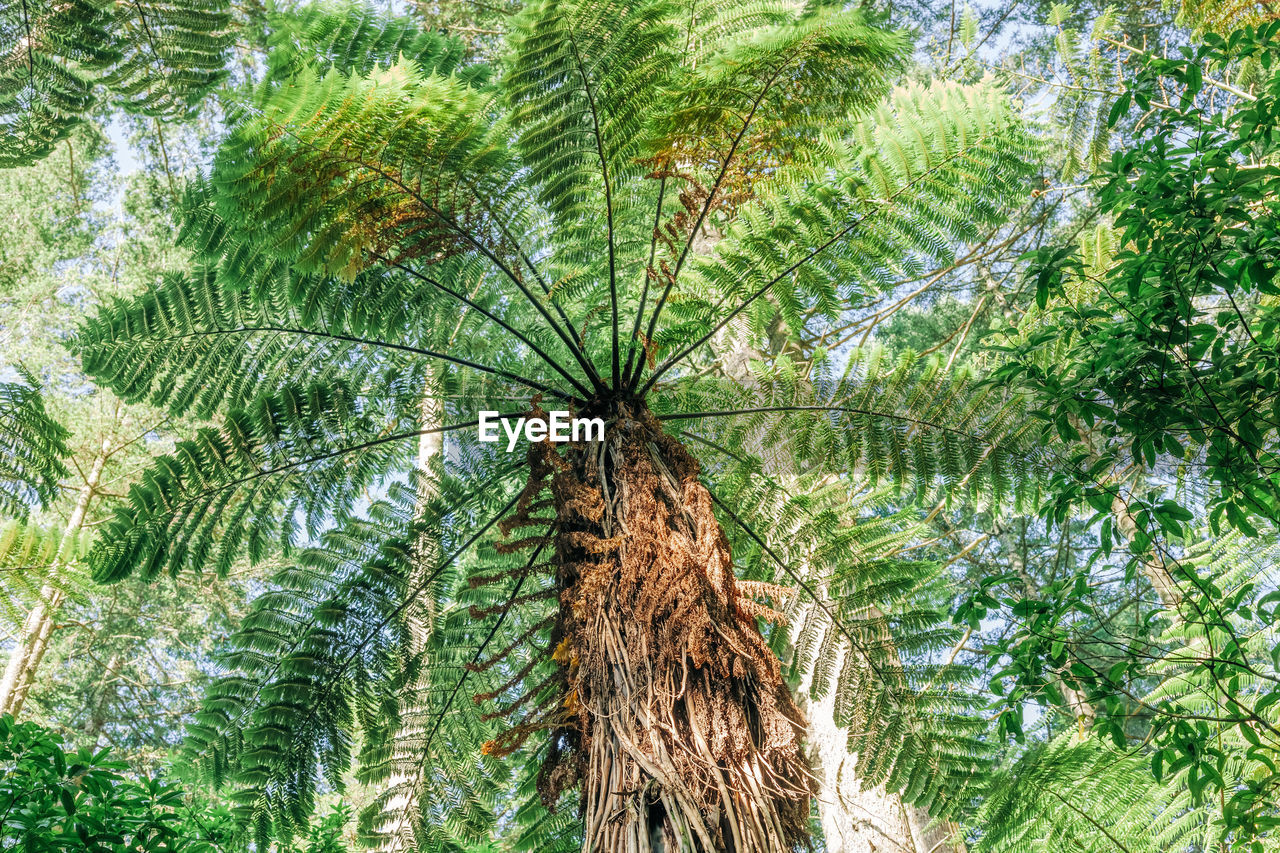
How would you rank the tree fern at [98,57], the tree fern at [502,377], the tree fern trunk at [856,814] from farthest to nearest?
the tree fern trunk at [856,814], the tree fern at [98,57], the tree fern at [502,377]

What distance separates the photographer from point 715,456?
3.43 meters

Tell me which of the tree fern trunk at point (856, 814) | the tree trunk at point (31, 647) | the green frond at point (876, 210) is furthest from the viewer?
the tree trunk at point (31, 647)

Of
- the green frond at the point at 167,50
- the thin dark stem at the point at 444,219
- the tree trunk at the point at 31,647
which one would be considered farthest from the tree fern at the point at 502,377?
the tree trunk at the point at 31,647

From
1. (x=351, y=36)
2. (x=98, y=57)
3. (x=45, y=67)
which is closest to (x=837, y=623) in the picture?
(x=351, y=36)

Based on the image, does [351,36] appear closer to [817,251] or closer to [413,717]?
[817,251]

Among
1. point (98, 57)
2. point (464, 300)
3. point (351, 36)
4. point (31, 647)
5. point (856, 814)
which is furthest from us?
point (31, 647)

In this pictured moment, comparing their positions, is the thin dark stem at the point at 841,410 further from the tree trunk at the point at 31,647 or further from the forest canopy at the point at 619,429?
the tree trunk at the point at 31,647

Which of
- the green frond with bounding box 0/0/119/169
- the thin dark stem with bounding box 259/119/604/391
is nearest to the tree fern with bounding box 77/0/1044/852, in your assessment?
the thin dark stem with bounding box 259/119/604/391

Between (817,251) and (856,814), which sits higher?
(817,251)

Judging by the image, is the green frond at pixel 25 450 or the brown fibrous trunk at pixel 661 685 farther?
the green frond at pixel 25 450

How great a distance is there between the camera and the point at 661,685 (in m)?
1.96

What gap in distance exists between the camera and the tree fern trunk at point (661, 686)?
180cm

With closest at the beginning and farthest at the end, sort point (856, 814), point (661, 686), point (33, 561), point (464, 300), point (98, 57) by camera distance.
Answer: point (661, 686) → point (33, 561) → point (464, 300) → point (98, 57) → point (856, 814)

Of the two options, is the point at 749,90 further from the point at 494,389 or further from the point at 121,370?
the point at 121,370
